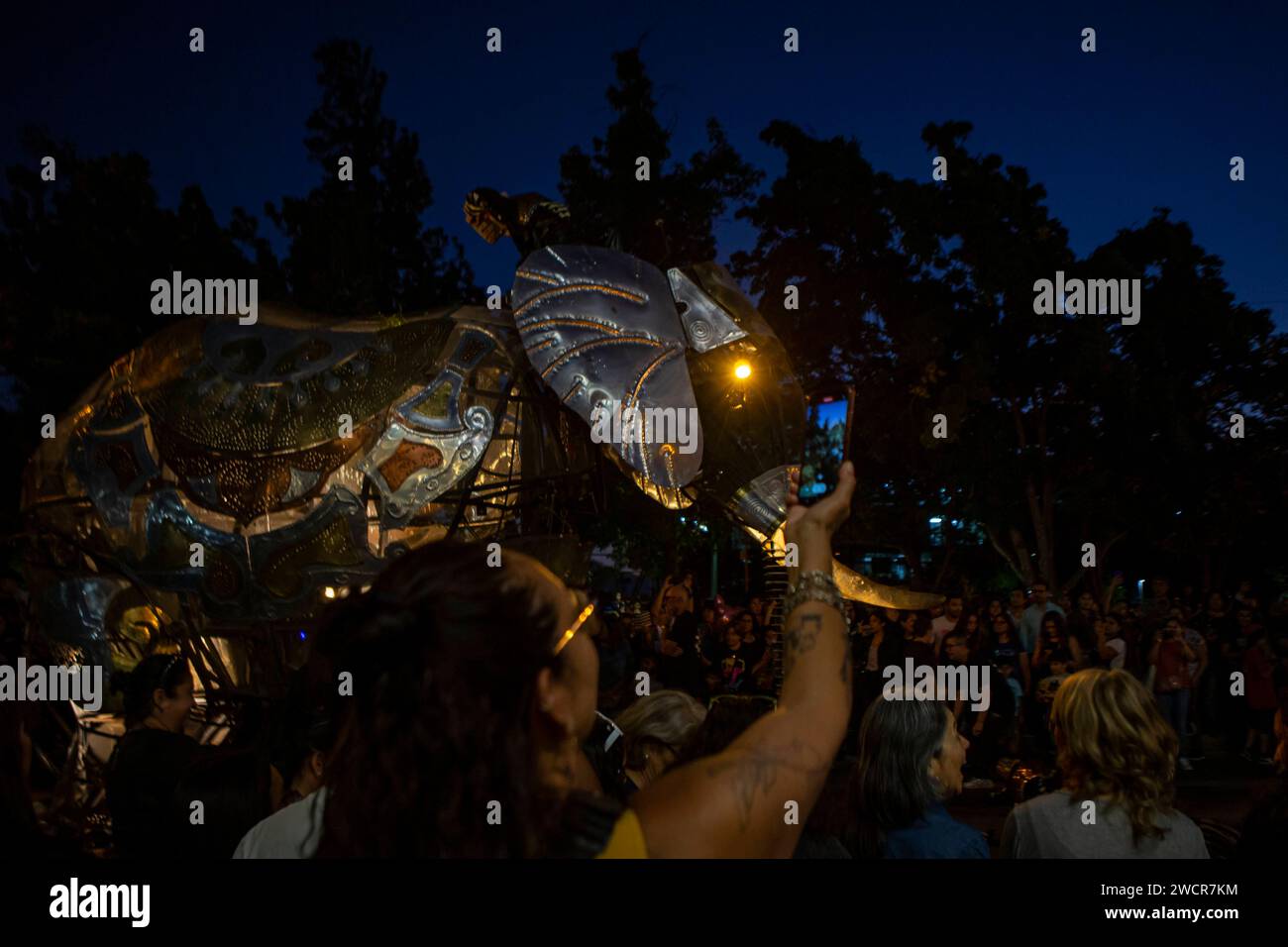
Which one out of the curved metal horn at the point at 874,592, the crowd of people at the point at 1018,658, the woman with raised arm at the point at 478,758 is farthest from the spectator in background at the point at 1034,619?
the woman with raised arm at the point at 478,758

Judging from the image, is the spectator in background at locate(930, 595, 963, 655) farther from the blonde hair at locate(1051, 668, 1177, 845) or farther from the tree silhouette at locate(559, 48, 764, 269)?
the tree silhouette at locate(559, 48, 764, 269)

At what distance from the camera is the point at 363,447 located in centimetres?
500

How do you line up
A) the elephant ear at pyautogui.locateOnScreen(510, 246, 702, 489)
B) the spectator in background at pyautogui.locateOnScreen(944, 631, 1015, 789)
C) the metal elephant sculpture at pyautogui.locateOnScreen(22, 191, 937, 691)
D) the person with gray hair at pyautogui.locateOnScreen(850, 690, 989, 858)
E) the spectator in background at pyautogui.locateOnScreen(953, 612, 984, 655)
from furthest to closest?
the spectator in background at pyautogui.locateOnScreen(953, 612, 984, 655)
the spectator in background at pyautogui.locateOnScreen(944, 631, 1015, 789)
the metal elephant sculpture at pyautogui.locateOnScreen(22, 191, 937, 691)
the elephant ear at pyautogui.locateOnScreen(510, 246, 702, 489)
the person with gray hair at pyautogui.locateOnScreen(850, 690, 989, 858)

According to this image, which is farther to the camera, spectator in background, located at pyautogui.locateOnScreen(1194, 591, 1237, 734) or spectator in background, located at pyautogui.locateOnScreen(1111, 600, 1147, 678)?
spectator in background, located at pyautogui.locateOnScreen(1194, 591, 1237, 734)

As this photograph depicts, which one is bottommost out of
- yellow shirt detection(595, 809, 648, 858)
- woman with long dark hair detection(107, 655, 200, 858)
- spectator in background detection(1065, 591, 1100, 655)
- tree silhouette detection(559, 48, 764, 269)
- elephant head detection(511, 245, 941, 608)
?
spectator in background detection(1065, 591, 1100, 655)

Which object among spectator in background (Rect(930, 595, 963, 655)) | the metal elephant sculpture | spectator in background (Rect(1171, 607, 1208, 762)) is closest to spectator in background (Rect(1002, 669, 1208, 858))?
the metal elephant sculpture

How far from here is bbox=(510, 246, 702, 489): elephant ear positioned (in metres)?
4.80

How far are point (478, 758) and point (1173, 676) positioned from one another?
9.16 m

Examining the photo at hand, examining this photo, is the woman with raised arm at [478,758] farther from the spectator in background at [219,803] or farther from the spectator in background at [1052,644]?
the spectator in background at [1052,644]

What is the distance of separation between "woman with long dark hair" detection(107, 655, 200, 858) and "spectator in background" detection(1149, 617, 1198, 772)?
26.6ft

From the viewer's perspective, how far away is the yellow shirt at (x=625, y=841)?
4.03ft

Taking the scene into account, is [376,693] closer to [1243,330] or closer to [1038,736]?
[1038,736]

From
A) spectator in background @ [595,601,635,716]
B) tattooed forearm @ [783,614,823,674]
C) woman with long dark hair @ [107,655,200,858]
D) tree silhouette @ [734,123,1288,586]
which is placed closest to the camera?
tattooed forearm @ [783,614,823,674]

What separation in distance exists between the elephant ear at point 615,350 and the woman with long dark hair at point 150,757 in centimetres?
208
